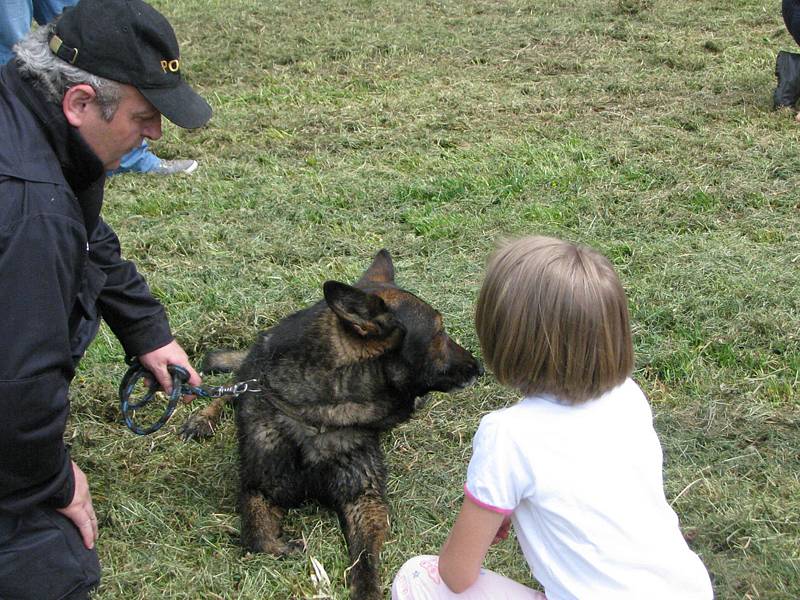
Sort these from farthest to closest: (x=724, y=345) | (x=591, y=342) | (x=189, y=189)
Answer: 1. (x=189, y=189)
2. (x=724, y=345)
3. (x=591, y=342)

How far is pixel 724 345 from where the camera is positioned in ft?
14.5

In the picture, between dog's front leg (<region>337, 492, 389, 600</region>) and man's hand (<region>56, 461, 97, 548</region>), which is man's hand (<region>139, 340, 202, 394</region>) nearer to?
man's hand (<region>56, 461, 97, 548</region>)

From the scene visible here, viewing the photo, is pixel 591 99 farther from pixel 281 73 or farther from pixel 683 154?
pixel 281 73

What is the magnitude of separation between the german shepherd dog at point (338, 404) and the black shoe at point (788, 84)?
16.9ft

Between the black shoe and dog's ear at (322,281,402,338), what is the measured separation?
548cm

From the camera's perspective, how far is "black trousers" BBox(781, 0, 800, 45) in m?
7.64

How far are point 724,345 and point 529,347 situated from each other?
8.43ft

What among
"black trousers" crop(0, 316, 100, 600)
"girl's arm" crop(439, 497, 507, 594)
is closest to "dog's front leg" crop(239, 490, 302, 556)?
"black trousers" crop(0, 316, 100, 600)

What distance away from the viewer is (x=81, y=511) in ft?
9.34

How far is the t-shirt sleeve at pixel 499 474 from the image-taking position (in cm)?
213

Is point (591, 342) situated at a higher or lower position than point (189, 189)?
higher

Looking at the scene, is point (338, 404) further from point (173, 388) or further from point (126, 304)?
point (126, 304)

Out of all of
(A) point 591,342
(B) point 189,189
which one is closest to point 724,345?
(A) point 591,342

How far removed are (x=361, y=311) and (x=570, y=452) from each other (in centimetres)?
141
